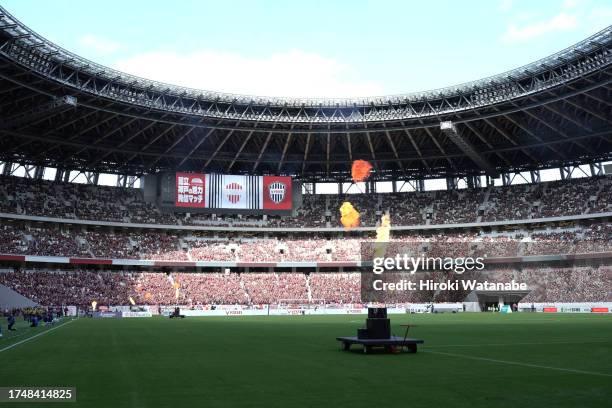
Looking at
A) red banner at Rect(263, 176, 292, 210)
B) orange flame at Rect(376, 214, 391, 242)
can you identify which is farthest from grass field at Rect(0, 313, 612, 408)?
orange flame at Rect(376, 214, 391, 242)

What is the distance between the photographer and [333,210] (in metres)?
90.4

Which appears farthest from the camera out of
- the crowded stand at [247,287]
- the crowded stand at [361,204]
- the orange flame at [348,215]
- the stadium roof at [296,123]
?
the orange flame at [348,215]

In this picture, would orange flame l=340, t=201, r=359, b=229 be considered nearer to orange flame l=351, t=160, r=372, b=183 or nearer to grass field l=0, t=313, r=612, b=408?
orange flame l=351, t=160, r=372, b=183

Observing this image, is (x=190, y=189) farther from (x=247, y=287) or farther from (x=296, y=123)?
(x=296, y=123)

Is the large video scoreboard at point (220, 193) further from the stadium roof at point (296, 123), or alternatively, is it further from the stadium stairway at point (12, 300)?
the stadium stairway at point (12, 300)

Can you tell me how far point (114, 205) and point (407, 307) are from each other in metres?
42.2

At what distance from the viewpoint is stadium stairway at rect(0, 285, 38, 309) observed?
6394 cm

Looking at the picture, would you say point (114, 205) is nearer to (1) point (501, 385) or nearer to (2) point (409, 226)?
(2) point (409, 226)

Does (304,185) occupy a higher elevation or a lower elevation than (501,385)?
higher

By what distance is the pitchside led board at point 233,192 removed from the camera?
261 feet

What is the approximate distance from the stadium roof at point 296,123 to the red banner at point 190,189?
2.47 meters

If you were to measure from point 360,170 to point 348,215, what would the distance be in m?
7.66

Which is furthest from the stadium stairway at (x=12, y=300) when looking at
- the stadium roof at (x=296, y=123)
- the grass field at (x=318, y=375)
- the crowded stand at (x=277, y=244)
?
the grass field at (x=318, y=375)

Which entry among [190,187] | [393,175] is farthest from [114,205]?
[393,175]
